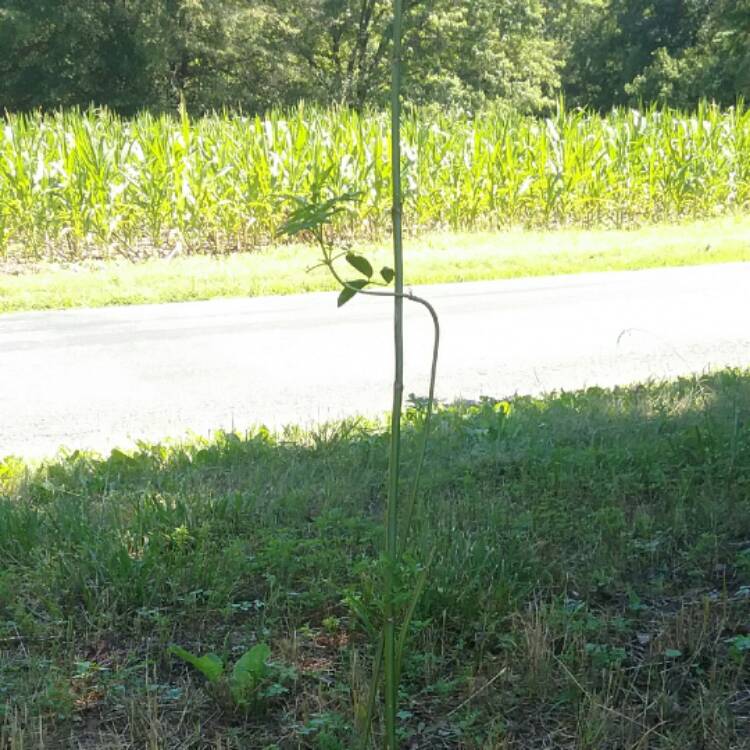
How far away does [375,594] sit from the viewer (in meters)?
3.13

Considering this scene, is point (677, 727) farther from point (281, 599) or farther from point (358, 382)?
point (358, 382)

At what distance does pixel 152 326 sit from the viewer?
959 cm

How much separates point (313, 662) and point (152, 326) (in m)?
7.01

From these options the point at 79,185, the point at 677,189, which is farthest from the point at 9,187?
the point at 677,189

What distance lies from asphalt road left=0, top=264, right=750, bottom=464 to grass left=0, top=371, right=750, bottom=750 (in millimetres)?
1498

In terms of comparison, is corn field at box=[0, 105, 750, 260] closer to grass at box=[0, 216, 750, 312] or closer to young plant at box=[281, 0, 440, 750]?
grass at box=[0, 216, 750, 312]

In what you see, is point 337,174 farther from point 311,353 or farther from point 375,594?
point 375,594

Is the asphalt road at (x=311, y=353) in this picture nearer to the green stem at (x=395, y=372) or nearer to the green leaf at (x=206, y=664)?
the green leaf at (x=206, y=664)

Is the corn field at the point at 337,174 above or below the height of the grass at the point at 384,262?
above

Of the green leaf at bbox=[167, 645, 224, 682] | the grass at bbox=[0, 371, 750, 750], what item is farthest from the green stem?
the green leaf at bbox=[167, 645, 224, 682]

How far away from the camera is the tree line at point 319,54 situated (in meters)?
30.4

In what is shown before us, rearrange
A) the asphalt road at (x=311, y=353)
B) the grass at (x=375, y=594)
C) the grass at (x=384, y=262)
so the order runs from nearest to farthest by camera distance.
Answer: the grass at (x=375, y=594) < the asphalt road at (x=311, y=353) < the grass at (x=384, y=262)

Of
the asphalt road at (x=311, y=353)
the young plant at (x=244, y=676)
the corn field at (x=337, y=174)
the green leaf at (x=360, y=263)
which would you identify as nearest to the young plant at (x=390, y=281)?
the green leaf at (x=360, y=263)

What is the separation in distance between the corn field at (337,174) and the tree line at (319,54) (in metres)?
11.0
